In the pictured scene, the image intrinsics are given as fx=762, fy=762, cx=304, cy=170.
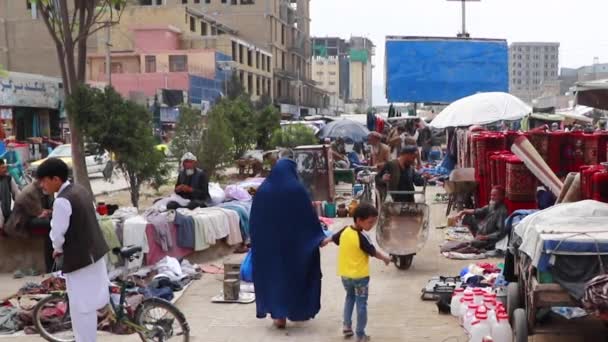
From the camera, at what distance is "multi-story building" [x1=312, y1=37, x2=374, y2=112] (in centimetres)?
14488

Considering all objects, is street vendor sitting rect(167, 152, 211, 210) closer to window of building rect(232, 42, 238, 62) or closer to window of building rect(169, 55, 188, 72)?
window of building rect(169, 55, 188, 72)

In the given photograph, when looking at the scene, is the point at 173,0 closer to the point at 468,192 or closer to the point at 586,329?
the point at 468,192

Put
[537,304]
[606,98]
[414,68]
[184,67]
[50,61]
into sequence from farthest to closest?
[50,61]
[184,67]
[414,68]
[606,98]
[537,304]

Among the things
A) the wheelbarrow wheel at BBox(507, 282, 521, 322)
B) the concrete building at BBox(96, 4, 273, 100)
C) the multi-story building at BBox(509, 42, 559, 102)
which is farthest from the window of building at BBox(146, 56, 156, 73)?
the multi-story building at BBox(509, 42, 559, 102)

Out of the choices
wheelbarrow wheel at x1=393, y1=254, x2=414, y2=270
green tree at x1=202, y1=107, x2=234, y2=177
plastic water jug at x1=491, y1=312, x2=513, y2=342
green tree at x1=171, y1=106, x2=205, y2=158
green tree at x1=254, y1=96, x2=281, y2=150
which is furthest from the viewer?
green tree at x1=254, y1=96, x2=281, y2=150

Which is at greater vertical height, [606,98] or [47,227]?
[606,98]

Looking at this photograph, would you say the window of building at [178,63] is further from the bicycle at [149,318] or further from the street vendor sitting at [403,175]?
the bicycle at [149,318]

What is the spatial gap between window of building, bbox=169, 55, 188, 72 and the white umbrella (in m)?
42.2

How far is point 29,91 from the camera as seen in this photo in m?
37.9

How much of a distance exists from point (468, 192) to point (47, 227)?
7415 mm

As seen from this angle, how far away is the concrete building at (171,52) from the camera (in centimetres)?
5278

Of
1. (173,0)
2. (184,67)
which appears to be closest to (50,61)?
(184,67)

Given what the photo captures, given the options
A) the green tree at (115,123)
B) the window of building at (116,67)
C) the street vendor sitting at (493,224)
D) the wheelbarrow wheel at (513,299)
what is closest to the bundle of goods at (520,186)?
the street vendor sitting at (493,224)

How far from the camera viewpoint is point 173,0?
81562 millimetres
